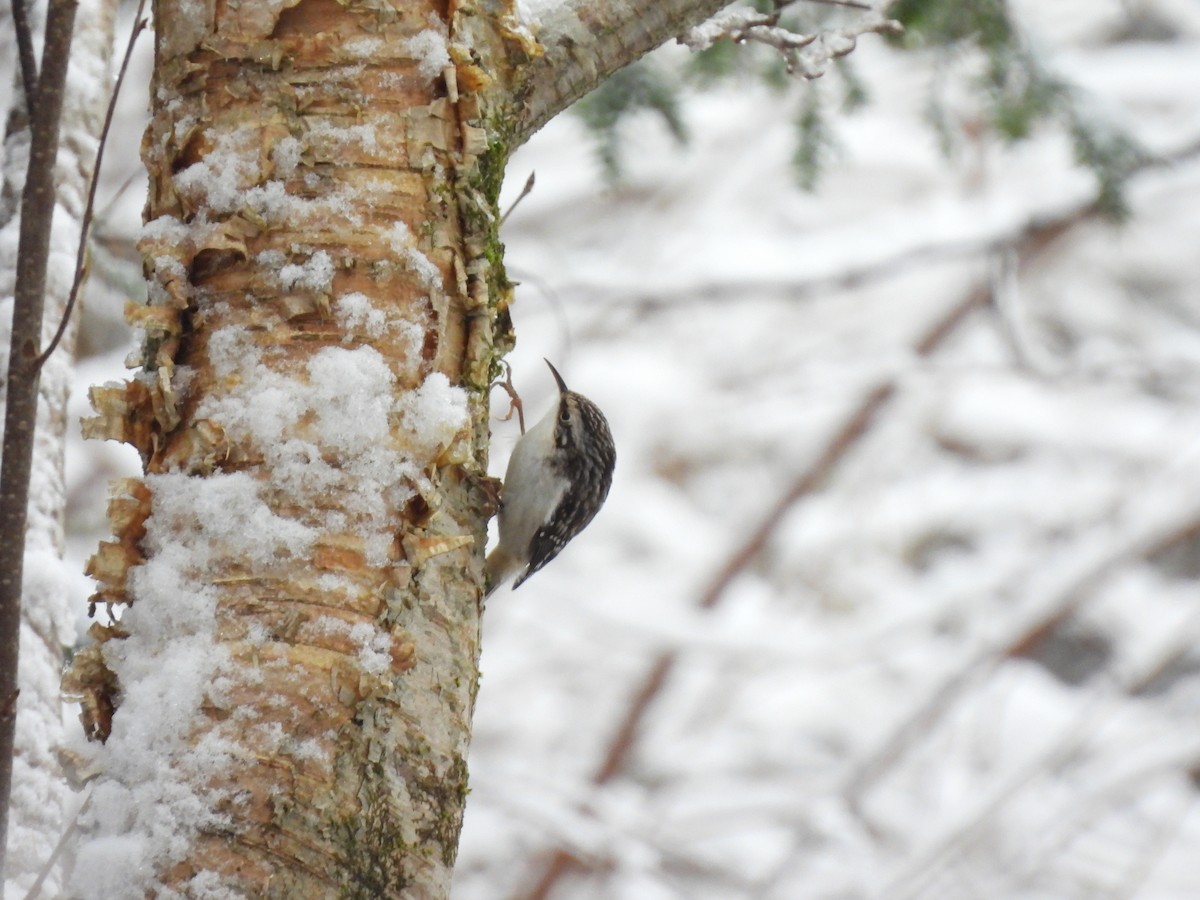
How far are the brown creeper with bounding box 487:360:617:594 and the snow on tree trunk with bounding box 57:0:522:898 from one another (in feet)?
4.36

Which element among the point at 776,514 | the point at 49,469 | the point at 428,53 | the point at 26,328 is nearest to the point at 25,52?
the point at 26,328

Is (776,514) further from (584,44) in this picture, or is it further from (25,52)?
(25,52)

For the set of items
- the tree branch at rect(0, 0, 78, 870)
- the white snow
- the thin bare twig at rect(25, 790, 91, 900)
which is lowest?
the thin bare twig at rect(25, 790, 91, 900)

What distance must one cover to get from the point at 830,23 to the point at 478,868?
4.86 metres

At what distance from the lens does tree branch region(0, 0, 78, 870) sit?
1.18 metres

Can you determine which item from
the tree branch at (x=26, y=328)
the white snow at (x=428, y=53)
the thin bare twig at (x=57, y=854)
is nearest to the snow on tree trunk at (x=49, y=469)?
the thin bare twig at (x=57, y=854)

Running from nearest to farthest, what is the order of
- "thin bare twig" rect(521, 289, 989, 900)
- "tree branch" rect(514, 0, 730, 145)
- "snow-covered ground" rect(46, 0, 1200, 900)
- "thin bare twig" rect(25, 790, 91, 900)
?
"thin bare twig" rect(25, 790, 91, 900)
"tree branch" rect(514, 0, 730, 145)
"snow-covered ground" rect(46, 0, 1200, 900)
"thin bare twig" rect(521, 289, 989, 900)

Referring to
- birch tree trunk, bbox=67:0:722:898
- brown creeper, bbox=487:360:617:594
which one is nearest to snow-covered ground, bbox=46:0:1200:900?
brown creeper, bbox=487:360:617:594

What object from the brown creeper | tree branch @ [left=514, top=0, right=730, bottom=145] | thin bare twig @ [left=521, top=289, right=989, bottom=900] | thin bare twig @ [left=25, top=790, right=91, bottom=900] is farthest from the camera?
thin bare twig @ [left=521, top=289, right=989, bottom=900]

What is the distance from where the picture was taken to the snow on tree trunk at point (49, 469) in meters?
1.82

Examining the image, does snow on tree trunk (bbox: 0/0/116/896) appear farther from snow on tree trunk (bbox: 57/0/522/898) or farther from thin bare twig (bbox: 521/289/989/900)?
thin bare twig (bbox: 521/289/989/900)

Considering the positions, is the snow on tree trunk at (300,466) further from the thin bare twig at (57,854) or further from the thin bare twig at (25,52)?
the thin bare twig at (25,52)

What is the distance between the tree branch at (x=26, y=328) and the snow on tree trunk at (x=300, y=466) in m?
0.17

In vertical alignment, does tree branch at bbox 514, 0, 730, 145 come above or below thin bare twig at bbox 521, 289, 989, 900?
below
